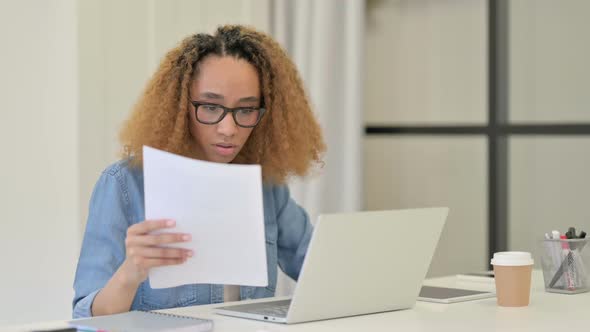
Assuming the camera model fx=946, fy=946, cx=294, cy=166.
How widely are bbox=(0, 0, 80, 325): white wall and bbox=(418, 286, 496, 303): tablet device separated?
1520mm

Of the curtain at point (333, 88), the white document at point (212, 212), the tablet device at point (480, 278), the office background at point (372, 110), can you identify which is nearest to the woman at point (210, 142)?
the white document at point (212, 212)

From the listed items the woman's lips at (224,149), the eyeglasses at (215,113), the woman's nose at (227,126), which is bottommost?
the woman's lips at (224,149)

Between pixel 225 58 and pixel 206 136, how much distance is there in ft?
0.65

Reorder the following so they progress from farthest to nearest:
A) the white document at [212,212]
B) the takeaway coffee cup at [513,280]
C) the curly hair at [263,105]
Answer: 1. the curly hair at [263,105]
2. the takeaway coffee cup at [513,280]
3. the white document at [212,212]

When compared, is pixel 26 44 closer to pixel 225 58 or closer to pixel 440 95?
pixel 225 58

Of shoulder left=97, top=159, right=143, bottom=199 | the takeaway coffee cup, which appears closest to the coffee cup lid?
the takeaway coffee cup

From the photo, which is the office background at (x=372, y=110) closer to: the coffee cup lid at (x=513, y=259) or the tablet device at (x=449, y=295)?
the tablet device at (x=449, y=295)

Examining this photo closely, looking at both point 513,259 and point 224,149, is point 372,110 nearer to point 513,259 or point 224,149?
point 224,149

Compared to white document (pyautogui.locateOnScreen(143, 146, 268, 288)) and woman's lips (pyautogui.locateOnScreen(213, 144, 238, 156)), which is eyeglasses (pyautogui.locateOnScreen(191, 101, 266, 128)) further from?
white document (pyautogui.locateOnScreen(143, 146, 268, 288))

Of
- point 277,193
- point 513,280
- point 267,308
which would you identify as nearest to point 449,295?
point 513,280

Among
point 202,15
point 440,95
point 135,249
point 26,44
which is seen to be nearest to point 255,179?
point 135,249

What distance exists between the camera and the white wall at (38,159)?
306 centimetres

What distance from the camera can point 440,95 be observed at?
3.79 metres

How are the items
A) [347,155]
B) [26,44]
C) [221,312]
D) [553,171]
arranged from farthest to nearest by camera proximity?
[347,155], [553,171], [26,44], [221,312]
